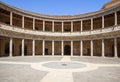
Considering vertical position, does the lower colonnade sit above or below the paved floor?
above

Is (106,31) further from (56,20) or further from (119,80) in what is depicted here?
(119,80)

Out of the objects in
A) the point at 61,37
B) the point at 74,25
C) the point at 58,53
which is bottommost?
the point at 58,53

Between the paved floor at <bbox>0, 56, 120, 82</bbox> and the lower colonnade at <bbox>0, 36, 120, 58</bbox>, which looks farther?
the lower colonnade at <bbox>0, 36, 120, 58</bbox>

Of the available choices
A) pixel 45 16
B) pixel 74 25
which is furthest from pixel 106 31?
pixel 45 16

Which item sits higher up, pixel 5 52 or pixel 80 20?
pixel 80 20

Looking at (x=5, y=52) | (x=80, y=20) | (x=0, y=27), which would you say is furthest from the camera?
(x=80, y=20)

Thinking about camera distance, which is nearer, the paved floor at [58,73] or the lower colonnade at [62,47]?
the paved floor at [58,73]

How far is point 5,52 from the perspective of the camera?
27.4 meters

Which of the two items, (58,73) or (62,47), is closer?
(58,73)

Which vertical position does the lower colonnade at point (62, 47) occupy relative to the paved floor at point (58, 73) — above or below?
above

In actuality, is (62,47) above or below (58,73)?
above

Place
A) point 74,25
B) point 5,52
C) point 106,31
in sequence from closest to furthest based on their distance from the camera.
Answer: point 106,31 < point 5,52 < point 74,25

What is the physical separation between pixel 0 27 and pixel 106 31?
20776 millimetres

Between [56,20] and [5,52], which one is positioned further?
[56,20]
